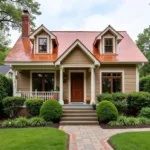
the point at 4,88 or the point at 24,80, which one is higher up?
the point at 24,80

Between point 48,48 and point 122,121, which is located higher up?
point 48,48

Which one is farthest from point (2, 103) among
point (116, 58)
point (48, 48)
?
point (116, 58)

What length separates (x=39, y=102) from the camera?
38.1 feet

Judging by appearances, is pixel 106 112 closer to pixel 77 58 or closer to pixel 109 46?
pixel 77 58

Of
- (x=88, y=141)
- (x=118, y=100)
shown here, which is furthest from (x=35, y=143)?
(x=118, y=100)

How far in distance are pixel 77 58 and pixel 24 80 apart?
446 cm

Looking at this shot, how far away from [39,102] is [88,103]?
3649 mm

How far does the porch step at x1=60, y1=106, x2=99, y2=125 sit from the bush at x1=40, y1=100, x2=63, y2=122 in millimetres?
448

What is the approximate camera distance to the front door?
47.4 feet

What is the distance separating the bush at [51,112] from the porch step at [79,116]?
45 centimetres

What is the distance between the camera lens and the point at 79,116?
11.3 meters

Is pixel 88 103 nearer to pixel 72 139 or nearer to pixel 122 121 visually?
pixel 122 121

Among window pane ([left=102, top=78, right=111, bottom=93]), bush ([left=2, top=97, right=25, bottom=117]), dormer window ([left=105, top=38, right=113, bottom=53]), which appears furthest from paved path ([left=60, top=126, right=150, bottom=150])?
dormer window ([left=105, top=38, right=113, bottom=53])

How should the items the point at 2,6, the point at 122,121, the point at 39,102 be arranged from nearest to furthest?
the point at 122,121 → the point at 39,102 → the point at 2,6
